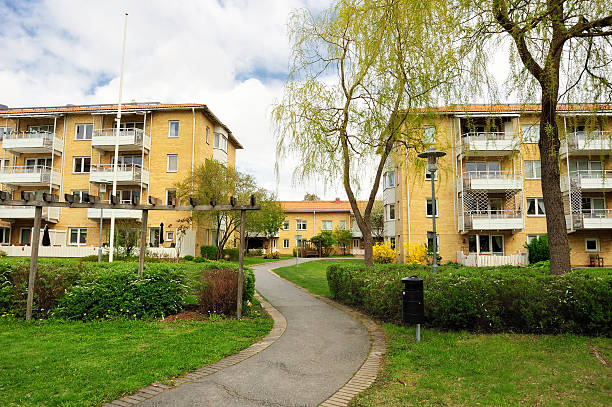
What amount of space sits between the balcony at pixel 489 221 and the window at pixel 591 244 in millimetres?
5500

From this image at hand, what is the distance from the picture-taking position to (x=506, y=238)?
1150 inches

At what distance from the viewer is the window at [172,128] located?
32188 mm

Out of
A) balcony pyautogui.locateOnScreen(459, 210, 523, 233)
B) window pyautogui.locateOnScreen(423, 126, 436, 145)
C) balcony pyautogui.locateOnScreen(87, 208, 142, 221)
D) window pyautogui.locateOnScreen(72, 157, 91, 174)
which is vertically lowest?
balcony pyautogui.locateOnScreen(459, 210, 523, 233)

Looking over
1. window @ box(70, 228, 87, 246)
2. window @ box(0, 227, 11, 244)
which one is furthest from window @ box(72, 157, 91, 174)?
window @ box(0, 227, 11, 244)

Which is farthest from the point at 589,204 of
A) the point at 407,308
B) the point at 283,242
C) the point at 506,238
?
the point at 283,242

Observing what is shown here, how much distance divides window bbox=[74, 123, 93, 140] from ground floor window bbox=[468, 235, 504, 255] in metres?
30.0

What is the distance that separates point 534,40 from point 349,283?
283 inches

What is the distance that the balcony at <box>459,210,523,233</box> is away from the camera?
1080 inches

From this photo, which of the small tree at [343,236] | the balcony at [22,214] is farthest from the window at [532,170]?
the balcony at [22,214]

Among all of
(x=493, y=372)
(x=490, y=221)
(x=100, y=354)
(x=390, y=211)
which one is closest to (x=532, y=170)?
(x=490, y=221)

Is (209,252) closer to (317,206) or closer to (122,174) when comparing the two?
(122,174)

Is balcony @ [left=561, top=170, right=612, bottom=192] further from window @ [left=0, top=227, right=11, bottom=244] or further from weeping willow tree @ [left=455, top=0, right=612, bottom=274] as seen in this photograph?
window @ [left=0, top=227, right=11, bottom=244]

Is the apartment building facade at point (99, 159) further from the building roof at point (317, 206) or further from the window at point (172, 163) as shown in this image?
the building roof at point (317, 206)

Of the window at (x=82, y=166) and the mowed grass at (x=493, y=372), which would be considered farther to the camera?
the window at (x=82, y=166)
